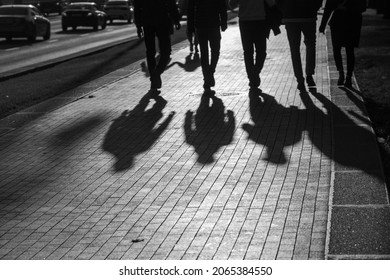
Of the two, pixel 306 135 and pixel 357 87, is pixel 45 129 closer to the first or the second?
pixel 306 135

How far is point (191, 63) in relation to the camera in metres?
19.9

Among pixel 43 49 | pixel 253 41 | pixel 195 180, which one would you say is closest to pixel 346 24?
pixel 253 41

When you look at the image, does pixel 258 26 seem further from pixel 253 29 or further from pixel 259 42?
pixel 259 42

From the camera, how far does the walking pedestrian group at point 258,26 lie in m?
14.0

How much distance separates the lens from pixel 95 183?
8398mm

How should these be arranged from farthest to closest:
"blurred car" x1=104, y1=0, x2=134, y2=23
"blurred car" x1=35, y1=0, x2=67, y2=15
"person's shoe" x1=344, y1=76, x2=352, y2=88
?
1. "blurred car" x1=35, y1=0, x2=67, y2=15
2. "blurred car" x1=104, y1=0, x2=134, y2=23
3. "person's shoe" x1=344, y1=76, x2=352, y2=88

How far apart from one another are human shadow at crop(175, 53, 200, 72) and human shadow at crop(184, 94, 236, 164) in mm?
5408

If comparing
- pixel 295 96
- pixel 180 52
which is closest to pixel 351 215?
pixel 295 96

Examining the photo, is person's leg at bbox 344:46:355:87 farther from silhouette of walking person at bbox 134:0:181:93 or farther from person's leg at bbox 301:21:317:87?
silhouette of walking person at bbox 134:0:181:93

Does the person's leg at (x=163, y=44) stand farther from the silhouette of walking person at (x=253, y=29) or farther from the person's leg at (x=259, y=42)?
the person's leg at (x=259, y=42)

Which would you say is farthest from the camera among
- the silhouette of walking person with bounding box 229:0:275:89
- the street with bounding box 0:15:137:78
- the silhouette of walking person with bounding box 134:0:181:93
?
the street with bounding box 0:15:137:78

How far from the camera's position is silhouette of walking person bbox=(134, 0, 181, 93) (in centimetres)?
1477

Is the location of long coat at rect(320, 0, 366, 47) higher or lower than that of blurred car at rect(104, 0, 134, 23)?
higher

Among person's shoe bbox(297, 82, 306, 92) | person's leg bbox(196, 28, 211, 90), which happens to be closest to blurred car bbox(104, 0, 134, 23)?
person's leg bbox(196, 28, 211, 90)
